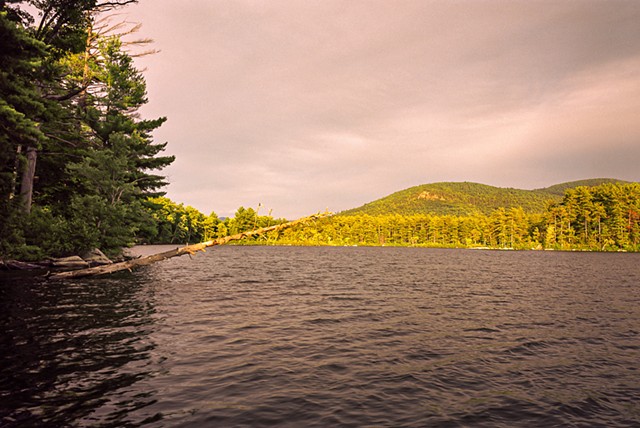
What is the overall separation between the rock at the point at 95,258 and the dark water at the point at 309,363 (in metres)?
13.5

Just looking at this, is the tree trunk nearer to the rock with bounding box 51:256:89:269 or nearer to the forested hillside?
the rock with bounding box 51:256:89:269

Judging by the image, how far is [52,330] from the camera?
12.6 meters

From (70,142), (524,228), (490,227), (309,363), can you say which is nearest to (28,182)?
(70,142)

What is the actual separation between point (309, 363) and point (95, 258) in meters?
31.6

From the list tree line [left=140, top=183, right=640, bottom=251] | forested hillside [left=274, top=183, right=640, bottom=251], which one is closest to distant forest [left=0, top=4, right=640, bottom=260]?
tree line [left=140, top=183, right=640, bottom=251]

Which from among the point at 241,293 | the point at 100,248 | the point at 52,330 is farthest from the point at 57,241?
the point at 52,330

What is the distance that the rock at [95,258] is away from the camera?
A: 3285 cm

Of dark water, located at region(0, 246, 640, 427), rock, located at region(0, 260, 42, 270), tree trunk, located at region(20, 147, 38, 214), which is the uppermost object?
tree trunk, located at region(20, 147, 38, 214)

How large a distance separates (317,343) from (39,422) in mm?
8003

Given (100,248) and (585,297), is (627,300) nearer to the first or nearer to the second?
(585,297)

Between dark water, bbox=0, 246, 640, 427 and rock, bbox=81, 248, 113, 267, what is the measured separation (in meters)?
13.5

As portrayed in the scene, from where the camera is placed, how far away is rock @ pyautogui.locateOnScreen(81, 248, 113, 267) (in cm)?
3285

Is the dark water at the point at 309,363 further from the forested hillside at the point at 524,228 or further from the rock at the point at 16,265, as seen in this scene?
the forested hillside at the point at 524,228

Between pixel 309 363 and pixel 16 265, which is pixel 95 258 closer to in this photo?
pixel 16 265
